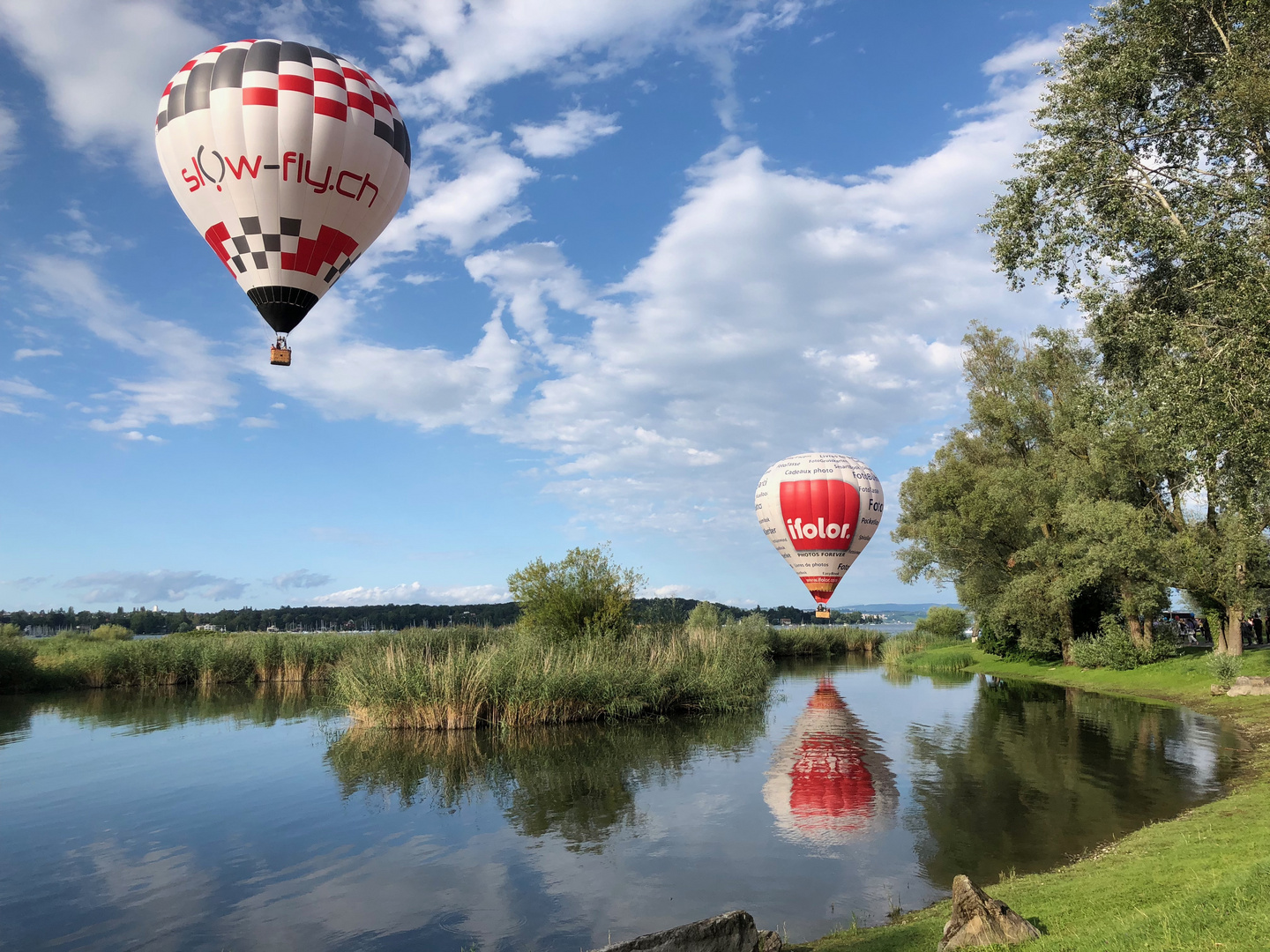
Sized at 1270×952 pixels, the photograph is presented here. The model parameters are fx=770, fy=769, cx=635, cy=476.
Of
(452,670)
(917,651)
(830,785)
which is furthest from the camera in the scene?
(917,651)

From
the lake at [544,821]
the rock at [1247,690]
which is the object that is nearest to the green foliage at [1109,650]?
the rock at [1247,690]

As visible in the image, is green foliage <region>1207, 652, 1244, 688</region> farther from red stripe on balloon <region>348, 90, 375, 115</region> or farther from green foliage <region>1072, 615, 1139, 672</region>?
red stripe on balloon <region>348, 90, 375, 115</region>

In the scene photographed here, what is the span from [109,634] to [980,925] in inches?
1967

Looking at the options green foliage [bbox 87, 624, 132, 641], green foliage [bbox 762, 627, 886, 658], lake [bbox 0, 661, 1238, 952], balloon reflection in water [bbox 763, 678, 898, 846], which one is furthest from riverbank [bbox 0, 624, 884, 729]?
green foliage [bbox 762, 627, 886, 658]

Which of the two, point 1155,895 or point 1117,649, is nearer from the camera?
point 1155,895

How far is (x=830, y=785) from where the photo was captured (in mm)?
13820

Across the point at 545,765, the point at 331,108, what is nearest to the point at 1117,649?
the point at 545,765

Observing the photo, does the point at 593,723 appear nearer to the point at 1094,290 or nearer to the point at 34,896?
the point at 34,896

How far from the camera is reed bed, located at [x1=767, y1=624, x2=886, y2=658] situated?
173ft

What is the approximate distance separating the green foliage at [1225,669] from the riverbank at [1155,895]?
38.9ft

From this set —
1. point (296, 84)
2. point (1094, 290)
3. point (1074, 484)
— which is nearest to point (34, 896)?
point (296, 84)

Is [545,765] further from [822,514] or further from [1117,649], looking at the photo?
[1117,649]

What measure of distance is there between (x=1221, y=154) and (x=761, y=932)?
1847 centimetres

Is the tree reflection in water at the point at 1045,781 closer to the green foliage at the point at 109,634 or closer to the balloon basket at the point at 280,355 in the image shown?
the balloon basket at the point at 280,355
